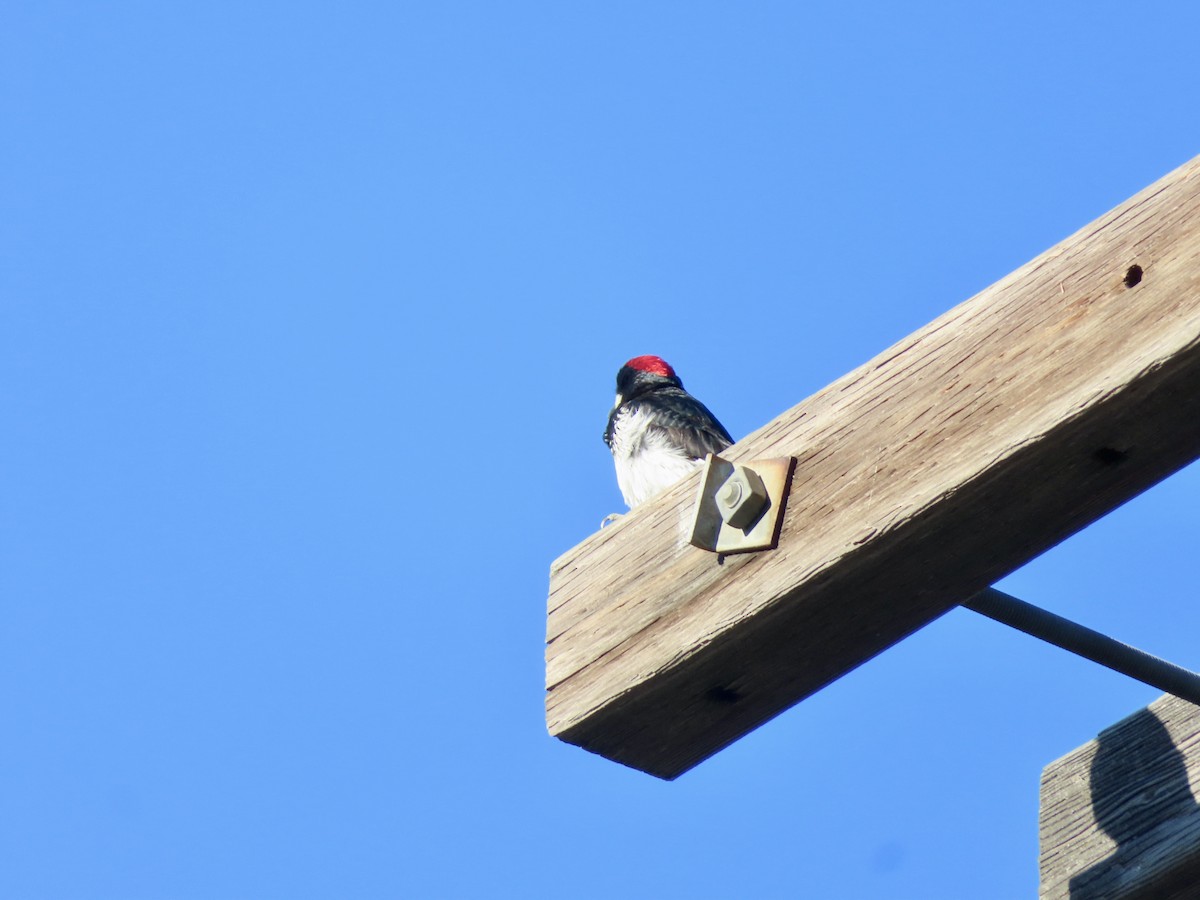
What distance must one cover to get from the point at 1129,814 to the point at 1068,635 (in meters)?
0.56

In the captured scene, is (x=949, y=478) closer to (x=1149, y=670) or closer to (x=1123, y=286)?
(x=1123, y=286)

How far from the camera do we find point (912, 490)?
53.4 inches

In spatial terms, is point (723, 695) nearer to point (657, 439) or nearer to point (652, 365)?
point (657, 439)

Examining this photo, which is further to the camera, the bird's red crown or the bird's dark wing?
the bird's red crown

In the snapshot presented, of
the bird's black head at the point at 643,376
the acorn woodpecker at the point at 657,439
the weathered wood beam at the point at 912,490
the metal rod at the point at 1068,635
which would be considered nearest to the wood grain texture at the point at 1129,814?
the metal rod at the point at 1068,635

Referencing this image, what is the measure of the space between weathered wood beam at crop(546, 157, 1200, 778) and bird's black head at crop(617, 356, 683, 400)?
5251mm

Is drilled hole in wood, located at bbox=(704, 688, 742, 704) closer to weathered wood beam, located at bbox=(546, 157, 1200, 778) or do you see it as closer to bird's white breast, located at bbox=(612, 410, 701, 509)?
weathered wood beam, located at bbox=(546, 157, 1200, 778)

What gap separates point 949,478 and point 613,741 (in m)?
0.44

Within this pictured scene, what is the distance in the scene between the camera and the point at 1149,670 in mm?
1540

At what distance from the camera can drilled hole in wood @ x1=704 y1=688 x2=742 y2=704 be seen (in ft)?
4.87

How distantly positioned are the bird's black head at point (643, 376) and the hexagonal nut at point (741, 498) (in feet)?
17.2

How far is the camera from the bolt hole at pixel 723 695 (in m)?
1.48

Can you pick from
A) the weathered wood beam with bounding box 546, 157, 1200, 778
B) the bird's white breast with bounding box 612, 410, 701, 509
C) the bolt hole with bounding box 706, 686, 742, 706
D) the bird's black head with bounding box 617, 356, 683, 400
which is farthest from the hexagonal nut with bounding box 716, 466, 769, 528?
the bird's black head with bounding box 617, 356, 683, 400

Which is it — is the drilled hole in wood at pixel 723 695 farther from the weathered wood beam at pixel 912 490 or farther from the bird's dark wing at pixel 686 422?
the bird's dark wing at pixel 686 422
